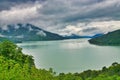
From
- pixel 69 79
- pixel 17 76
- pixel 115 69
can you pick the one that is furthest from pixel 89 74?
pixel 17 76

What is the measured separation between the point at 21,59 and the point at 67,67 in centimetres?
5931

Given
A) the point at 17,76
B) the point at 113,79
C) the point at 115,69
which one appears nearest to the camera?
the point at 17,76

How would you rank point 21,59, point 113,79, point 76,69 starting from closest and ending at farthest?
point 113,79
point 21,59
point 76,69

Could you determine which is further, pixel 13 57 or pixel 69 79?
pixel 69 79

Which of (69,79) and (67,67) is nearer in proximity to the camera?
(69,79)

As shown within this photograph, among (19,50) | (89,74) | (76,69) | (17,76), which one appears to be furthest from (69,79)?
(76,69)

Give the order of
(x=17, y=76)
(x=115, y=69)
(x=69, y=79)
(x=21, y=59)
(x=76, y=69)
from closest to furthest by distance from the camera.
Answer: (x=17, y=76)
(x=21, y=59)
(x=69, y=79)
(x=115, y=69)
(x=76, y=69)

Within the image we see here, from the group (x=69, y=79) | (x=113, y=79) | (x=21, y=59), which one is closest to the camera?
(x=113, y=79)

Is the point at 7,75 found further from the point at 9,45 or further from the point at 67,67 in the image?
the point at 67,67

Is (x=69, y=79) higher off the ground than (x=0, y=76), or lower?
lower

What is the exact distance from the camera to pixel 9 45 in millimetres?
46625

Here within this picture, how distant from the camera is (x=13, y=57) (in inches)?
1784

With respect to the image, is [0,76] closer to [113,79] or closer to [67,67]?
[113,79]

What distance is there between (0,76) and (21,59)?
26.2 meters
